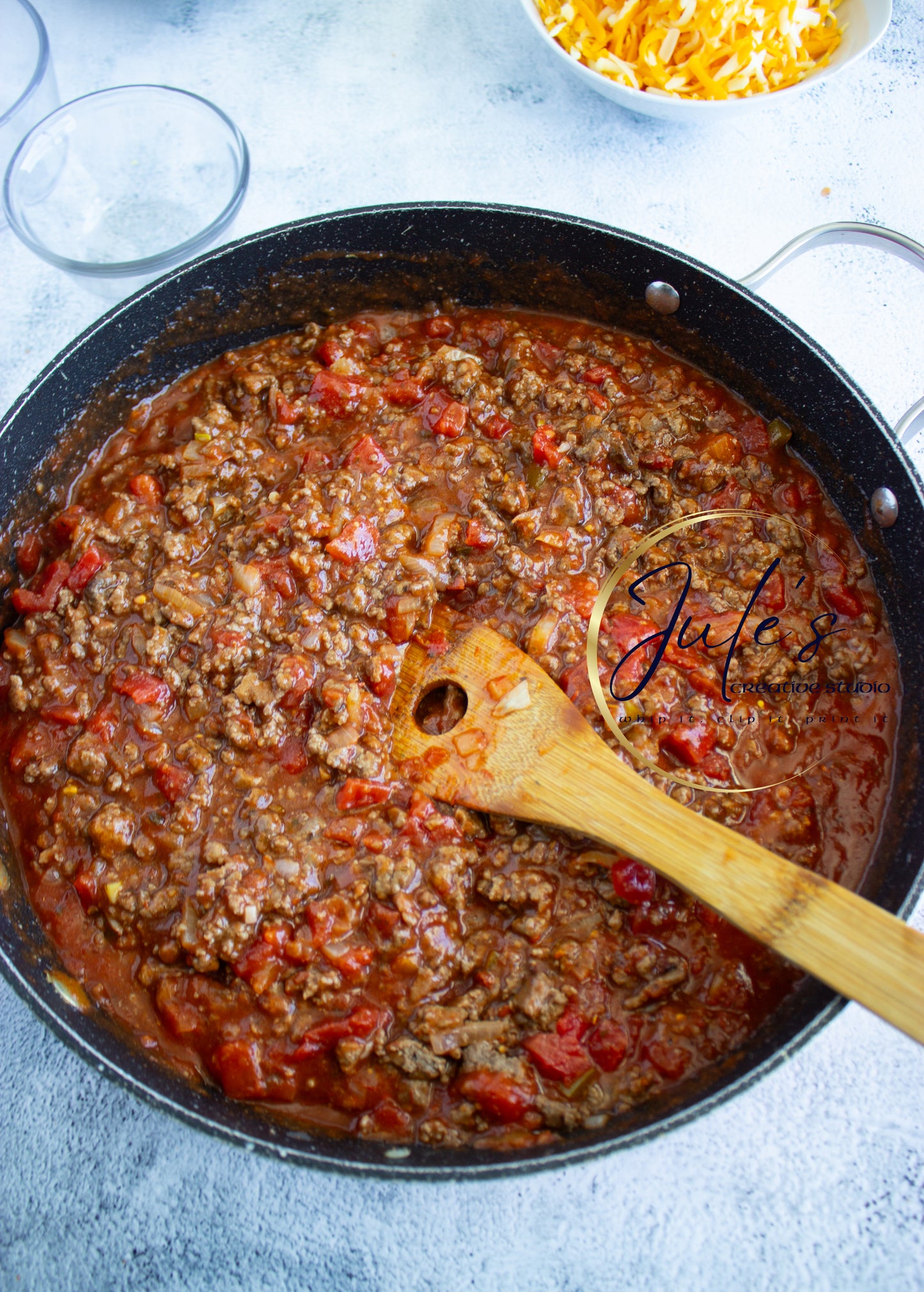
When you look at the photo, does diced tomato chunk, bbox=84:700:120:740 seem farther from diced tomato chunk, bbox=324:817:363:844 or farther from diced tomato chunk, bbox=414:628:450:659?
diced tomato chunk, bbox=414:628:450:659

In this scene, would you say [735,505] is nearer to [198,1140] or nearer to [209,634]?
[209,634]

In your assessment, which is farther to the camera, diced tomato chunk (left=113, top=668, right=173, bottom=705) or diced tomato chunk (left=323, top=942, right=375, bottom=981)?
diced tomato chunk (left=113, top=668, right=173, bottom=705)

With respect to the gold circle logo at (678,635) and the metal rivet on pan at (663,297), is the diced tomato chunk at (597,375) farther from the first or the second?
the gold circle logo at (678,635)

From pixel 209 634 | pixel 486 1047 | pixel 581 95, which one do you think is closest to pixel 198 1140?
pixel 486 1047

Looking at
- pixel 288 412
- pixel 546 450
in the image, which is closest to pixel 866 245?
pixel 546 450

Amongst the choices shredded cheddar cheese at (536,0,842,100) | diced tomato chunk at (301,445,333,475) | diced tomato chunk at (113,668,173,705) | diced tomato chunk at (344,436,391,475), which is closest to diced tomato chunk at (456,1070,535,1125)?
diced tomato chunk at (113,668,173,705)

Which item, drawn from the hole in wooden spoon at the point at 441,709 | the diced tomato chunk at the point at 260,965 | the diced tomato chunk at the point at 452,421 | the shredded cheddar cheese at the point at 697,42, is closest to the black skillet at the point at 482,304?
the diced tomato chunk at the point at 260,965
